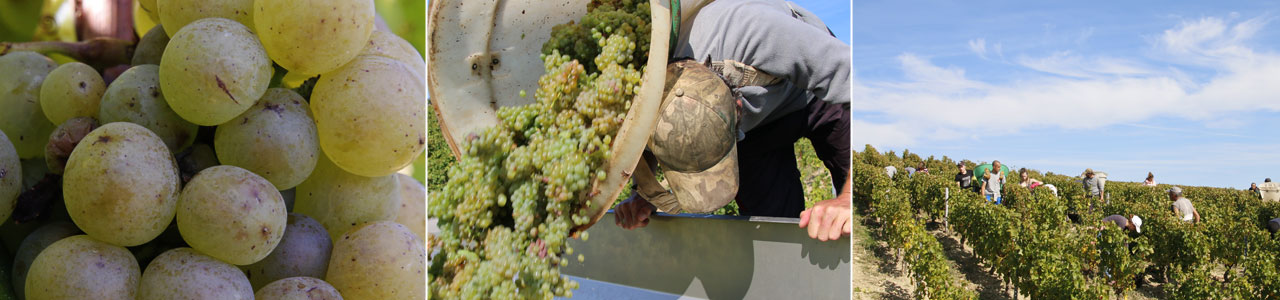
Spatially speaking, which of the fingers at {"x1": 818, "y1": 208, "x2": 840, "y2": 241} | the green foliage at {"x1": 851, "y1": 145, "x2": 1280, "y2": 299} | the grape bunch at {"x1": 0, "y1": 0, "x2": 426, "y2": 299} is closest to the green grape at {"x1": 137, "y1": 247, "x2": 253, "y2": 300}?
the grape bunch at {"x1": 0, "y1": 0, "x2": 426, "y2": 299}

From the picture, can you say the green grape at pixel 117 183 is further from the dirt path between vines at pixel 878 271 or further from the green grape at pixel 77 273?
the dirt path between vines at pixel 878 271

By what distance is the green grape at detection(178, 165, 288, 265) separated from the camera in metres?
0.45

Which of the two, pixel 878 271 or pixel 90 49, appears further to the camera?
pixel 878 271

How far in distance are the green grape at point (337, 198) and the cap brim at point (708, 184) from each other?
1.83 feet

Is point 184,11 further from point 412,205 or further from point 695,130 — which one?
point 695,130

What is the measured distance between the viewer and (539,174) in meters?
1.02

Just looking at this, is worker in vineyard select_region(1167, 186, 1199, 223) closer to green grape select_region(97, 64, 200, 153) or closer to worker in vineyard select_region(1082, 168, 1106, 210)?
worker in vineyard select_region(1082, 168, 1106, 210)

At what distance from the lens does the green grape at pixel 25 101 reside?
0.51 m

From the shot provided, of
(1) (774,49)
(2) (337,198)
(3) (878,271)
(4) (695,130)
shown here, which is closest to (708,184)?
(4) (695,130)

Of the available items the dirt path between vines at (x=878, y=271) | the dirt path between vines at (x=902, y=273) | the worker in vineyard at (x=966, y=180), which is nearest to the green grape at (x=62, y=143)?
the dirt path between vines at (x=878, y=271)

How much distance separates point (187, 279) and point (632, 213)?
3.04 feet

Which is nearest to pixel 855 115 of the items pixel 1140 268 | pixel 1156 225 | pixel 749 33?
pixel 749 33

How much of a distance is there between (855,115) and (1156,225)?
7110 mm

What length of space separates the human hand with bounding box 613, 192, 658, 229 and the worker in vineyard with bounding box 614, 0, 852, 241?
0.13 metres
